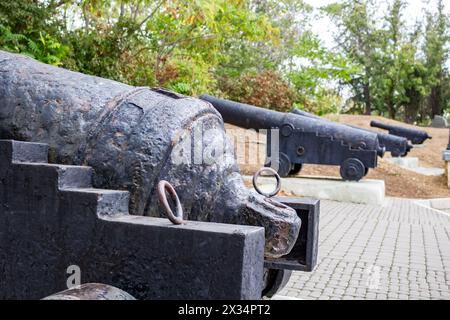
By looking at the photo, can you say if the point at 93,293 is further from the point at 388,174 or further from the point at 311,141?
the point at 388,174

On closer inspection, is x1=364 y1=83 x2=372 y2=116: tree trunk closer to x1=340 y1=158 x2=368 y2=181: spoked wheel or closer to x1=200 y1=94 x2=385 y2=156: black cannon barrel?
x1=200 y1=94 x2=385 y2=156: black cannon barrel

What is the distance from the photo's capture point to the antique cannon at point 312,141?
1034cm

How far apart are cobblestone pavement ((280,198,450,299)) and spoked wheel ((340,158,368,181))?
112 centimetres

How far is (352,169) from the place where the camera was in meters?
10.4

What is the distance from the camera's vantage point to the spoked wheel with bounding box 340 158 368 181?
1032 cm

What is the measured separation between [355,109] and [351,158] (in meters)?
36.9

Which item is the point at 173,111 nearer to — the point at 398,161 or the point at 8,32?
the point at 8,32

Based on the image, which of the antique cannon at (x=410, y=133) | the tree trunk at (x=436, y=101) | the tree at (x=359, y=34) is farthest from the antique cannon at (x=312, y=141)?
the tree trunk at (x=436, y=101)

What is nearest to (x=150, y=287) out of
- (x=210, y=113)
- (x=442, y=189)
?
(x=210, y=113)

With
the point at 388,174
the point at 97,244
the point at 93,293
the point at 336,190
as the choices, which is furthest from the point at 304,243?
the point at 388,174

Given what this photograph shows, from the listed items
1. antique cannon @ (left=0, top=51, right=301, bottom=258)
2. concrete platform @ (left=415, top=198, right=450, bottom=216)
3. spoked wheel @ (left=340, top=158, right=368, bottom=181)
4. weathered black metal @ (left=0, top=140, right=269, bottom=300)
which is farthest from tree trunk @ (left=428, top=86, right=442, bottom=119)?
weathered black metal @ (left=0, top=140, right=269, bottom=300)

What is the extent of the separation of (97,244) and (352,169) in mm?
8939

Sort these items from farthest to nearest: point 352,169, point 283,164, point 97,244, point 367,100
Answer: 1. point 367,100
2. point 283,164
3. point 352,169
4. point 97,244

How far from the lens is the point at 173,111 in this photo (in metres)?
2.30
